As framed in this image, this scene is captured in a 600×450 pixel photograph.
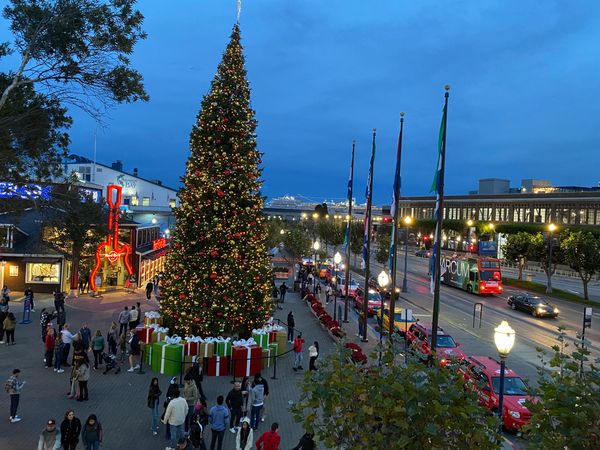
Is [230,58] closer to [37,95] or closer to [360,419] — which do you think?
[37,95]

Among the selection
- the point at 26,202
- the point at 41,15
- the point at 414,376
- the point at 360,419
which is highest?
the point at 41,15

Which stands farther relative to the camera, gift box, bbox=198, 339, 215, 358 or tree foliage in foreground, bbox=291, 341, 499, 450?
gift box, bbox=198, 339, 215, 358

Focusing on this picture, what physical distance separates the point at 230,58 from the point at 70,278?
2382 centimetres

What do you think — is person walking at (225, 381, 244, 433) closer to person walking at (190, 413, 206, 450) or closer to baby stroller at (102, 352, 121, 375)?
person walking at (190, 413, 206, 450)

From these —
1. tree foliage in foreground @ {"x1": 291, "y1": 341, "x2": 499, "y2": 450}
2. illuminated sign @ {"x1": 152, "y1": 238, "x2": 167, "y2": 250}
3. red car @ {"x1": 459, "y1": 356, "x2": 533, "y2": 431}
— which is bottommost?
red car @ {"x1": 459, "y1": 356, "x2": 533, "y2": 431}

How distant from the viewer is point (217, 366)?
62.7 ft

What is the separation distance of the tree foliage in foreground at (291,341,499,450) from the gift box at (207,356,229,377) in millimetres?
13754

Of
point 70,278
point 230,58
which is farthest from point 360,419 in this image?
point 70,278

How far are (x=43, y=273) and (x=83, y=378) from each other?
2441 centimetres

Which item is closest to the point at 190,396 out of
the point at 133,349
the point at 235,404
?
the point at 235,404

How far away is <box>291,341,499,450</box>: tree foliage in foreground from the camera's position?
17.4ft

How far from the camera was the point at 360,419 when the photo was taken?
547 cm

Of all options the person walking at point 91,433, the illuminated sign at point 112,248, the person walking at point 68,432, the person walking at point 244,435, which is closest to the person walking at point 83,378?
the person walking at point 68,432

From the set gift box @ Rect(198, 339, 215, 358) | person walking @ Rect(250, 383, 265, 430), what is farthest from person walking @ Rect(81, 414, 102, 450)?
gift box @ Rect(198, 339, 215, 358)
